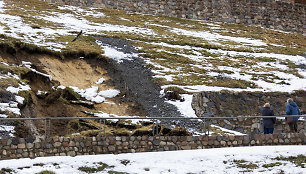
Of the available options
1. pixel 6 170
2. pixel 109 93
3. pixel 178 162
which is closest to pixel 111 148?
pixel 178 162

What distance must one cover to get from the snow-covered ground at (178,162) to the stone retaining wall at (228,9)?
2632cm

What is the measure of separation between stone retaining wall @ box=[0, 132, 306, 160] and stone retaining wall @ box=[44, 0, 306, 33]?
25417mm

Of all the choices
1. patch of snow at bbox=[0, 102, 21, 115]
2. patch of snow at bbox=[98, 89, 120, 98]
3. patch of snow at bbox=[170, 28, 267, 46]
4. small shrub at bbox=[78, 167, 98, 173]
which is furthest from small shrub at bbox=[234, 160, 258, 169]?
patch of snow at bbox=[170, 28, 267, 46]

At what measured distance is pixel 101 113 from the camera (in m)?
20.6

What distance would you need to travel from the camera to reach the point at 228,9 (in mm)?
43875

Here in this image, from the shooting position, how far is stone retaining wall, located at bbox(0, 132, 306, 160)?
14750 mm

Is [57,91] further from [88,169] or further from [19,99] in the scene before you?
[88,169]

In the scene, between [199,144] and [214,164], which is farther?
[199,144]

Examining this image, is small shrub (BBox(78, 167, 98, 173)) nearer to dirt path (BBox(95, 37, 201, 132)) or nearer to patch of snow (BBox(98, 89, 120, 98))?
dirt path (BBox(95, 37, 201, 132))

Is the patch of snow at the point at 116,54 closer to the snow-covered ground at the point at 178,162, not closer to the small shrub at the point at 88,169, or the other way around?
the snow-covered ground at the point at 178,162

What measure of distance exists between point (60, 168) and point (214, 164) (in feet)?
14.4

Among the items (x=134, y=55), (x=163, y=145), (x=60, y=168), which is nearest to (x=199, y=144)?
(x=163, y=145)

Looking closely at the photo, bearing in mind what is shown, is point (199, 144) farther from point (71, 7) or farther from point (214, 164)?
point (71, 7)

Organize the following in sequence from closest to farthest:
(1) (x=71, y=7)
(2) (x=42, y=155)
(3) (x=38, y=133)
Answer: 1. (2) (x=42, y=155)
2. (3) (x=38, y=133)
3. (1) (x=71, y=7)
